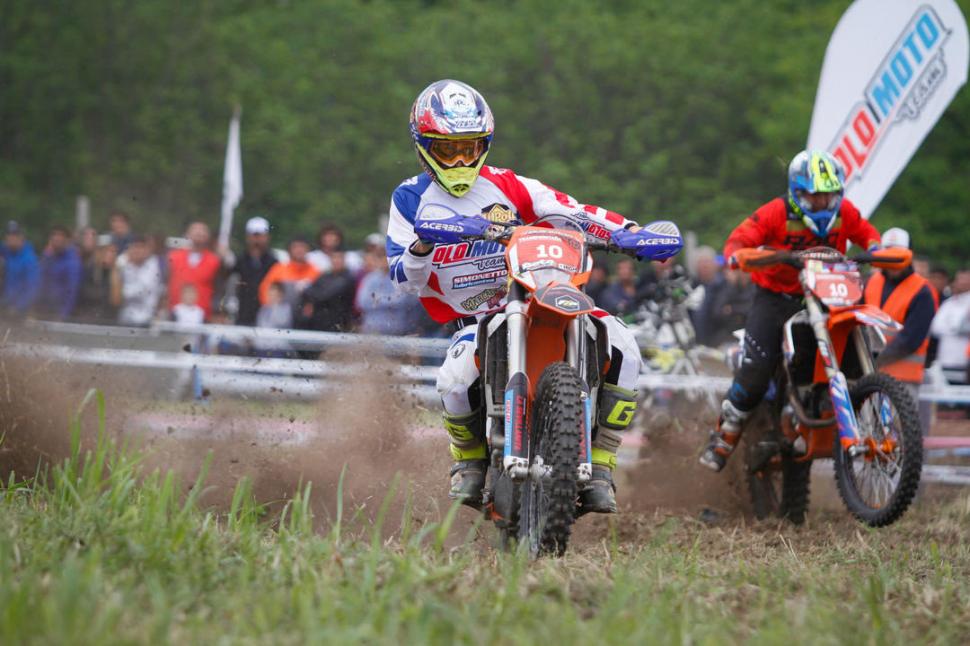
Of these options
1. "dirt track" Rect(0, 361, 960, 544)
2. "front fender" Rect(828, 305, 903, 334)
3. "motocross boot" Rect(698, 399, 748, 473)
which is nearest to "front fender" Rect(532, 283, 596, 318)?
"dirt track" Rect(0, 361, 960, 544)

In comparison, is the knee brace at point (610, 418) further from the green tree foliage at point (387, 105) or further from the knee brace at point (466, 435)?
the green tree foliage at point (387, 105)

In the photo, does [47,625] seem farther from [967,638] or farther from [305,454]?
[305,454]

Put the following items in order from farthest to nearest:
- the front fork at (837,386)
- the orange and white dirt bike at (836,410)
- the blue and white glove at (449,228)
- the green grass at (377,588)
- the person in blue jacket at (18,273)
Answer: the person in blue jacket at (18,273), the front fork at (837,386), the orange and white dirt bike at (836,410), the blue and white glove at (449,228), the green grass at (377,588)

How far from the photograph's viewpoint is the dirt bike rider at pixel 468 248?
6.27m

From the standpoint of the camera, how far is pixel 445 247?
662 cm

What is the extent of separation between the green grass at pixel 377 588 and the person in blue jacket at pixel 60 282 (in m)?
9.08

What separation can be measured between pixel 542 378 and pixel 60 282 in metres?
10.4

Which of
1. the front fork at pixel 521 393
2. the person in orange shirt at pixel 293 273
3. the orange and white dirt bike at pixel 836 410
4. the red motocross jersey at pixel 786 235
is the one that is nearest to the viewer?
the front fork at pixel 521 393

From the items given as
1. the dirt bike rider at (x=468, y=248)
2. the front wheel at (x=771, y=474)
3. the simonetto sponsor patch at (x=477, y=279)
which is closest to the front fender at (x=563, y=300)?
the dirt bike rider at (x=468, y=248)

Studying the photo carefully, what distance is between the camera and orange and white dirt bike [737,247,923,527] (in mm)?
7258

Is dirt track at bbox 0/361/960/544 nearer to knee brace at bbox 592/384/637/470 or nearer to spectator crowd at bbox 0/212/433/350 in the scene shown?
knee brace at bbox 592/384/637/470

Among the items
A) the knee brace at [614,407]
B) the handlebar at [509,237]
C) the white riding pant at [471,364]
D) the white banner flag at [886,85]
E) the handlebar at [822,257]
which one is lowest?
the knee brace at [614,407]

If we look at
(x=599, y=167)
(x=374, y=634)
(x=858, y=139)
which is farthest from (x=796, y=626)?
(x=599, y=167)

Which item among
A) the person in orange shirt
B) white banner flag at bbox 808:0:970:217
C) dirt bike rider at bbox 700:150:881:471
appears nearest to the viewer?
dirt bike rider at bbox 700:150:881:471
